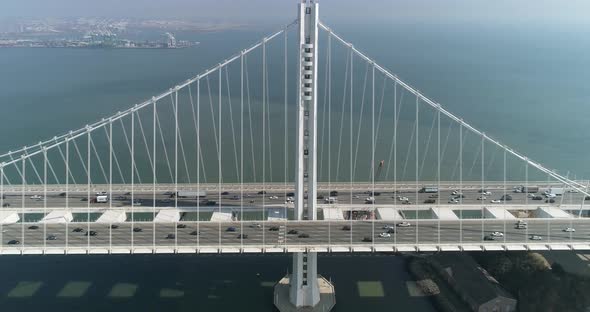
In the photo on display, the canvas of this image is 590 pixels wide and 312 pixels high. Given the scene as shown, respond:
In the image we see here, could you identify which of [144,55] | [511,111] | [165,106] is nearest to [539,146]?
[511,111]

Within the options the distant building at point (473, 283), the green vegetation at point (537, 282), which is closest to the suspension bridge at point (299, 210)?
the green vegetation at point (537, 282)

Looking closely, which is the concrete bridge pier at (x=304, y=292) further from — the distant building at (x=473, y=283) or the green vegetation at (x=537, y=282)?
the green vegetation at (x=537, y=282)

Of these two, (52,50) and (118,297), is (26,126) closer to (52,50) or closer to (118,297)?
(118,297)

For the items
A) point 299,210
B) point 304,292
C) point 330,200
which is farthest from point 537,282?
point 299,210

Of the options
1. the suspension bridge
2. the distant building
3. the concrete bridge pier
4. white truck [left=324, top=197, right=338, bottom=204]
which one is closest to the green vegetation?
the distant building

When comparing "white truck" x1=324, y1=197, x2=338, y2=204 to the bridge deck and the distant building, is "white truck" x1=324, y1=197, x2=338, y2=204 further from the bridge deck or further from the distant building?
the distant building
